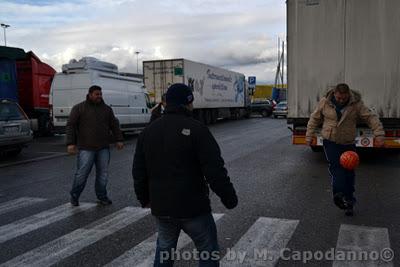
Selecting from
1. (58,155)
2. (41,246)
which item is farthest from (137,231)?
(58,155)

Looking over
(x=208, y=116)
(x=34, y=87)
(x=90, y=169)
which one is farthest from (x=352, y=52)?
(x=208, y=116)

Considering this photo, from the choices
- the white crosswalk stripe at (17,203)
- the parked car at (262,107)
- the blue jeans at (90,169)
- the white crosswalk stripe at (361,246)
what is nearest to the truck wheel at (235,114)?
the parked car at (262,107)

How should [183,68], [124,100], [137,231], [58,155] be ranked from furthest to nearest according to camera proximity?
[183,68] → [124,100] → [58,155] → [137,231]

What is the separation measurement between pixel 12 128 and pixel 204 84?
1699 centimetres

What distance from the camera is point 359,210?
6.52 metres

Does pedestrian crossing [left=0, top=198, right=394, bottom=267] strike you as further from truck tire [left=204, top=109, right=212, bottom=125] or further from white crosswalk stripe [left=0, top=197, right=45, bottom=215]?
truck tire [left=204, top=109, right=212, bottom=125]

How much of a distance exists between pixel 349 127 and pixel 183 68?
20.0 m

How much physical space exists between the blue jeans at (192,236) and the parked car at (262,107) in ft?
126

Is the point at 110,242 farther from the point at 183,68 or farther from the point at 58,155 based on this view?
the point at 183,68

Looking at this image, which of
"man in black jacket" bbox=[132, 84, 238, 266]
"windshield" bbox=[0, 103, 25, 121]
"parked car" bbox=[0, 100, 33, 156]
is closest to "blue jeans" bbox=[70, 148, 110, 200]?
"man in black jacket" bbox=[132, 84, 238, 266]

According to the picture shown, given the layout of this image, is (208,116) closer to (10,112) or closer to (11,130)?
Result: (10,112)

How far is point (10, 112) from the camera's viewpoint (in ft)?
42.6

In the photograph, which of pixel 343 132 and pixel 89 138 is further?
pixel 89 138

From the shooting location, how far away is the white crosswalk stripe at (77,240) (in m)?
4.71
